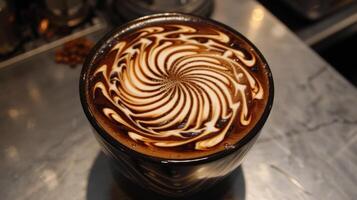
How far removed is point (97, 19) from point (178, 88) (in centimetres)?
53

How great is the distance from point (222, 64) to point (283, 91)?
31 cm

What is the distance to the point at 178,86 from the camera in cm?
83

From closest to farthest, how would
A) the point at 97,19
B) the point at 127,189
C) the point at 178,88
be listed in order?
the point at 178,88 → the point at 127,189 → the point at 97,19

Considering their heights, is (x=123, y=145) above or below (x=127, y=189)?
above

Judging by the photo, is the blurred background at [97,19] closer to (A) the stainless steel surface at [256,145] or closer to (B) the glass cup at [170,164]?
(A) the stainless steel surface at [256,145]

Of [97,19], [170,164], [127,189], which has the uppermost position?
[170,164]

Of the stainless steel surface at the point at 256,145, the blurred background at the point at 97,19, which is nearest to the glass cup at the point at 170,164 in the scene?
the stainless steel surface at the point at 256,145

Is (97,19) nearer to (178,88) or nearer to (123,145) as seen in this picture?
(178,88)

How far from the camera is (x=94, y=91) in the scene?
2.64 feet

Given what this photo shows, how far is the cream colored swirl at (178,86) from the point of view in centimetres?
75

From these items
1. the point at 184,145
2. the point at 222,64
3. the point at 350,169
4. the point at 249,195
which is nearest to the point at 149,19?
the point at 222,64

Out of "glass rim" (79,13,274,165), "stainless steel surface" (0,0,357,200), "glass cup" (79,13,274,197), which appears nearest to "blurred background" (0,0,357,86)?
"stainless steel surface" (0,0,357,200)

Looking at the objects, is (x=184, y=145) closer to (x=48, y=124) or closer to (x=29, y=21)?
(x=48, y=124)

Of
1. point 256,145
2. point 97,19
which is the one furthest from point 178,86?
point 97,19
